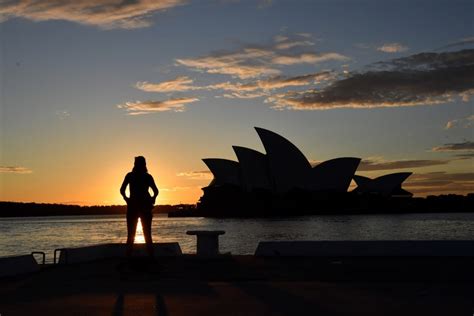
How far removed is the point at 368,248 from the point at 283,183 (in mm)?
72051

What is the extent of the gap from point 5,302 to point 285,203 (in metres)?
91.1

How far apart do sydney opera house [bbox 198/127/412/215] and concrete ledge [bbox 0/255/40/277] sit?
199 ft

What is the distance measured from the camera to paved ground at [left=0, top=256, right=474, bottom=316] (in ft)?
15.7

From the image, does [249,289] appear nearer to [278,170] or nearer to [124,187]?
[124,187]

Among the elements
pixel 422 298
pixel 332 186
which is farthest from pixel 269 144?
pixel 422 298

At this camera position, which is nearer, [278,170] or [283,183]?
[278,170]

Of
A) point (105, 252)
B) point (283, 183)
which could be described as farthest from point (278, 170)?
point (105, 252)

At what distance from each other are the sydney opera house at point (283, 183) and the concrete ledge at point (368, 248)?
5901 centimetres

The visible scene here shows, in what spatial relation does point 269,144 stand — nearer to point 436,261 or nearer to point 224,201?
point 224,201

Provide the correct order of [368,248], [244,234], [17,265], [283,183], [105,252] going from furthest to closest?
[283,183] < [244,234] < [105,252] < [368,248] < [17,265]

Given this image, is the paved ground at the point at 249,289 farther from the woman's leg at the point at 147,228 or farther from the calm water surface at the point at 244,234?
the calm water surface at the point at 244,234

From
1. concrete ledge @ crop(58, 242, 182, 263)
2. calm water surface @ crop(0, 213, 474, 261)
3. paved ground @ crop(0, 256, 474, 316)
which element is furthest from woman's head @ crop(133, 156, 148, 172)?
calm water surface @ crop(0, 213, 474, 261)

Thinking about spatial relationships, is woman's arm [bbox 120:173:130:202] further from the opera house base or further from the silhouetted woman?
the opera house base

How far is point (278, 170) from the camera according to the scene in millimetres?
76750
